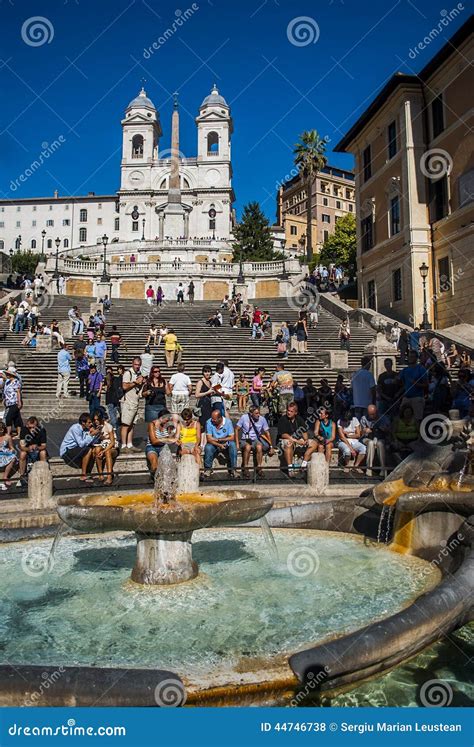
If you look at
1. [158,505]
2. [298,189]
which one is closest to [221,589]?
[158,505]

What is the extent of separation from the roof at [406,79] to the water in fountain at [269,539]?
23.9 m

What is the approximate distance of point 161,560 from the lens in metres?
6.09

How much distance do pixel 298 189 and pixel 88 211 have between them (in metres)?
38.7

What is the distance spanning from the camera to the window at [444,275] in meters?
26.8

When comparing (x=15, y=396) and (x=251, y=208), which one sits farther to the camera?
(x=251, y=208)

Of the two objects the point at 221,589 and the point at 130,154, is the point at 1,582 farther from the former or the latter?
the point at 130,154

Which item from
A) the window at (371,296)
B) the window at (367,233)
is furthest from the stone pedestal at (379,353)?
the window at (367,233)

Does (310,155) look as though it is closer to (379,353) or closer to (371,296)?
(371,296)

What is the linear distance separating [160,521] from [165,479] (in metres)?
0.72

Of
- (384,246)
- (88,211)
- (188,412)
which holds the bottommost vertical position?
(188,412)

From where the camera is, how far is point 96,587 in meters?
6.07

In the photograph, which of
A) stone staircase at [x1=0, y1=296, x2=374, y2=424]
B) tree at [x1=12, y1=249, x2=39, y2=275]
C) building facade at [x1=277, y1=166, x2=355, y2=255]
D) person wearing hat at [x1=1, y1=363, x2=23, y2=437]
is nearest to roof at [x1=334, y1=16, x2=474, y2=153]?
stone staircase at [x1=0, y1=296, x2=374, y2=424]

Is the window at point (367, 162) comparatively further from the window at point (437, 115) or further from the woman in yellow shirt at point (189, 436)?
the woman in yellow shirt at point (189, 436)

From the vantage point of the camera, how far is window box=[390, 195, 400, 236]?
30.1 m
